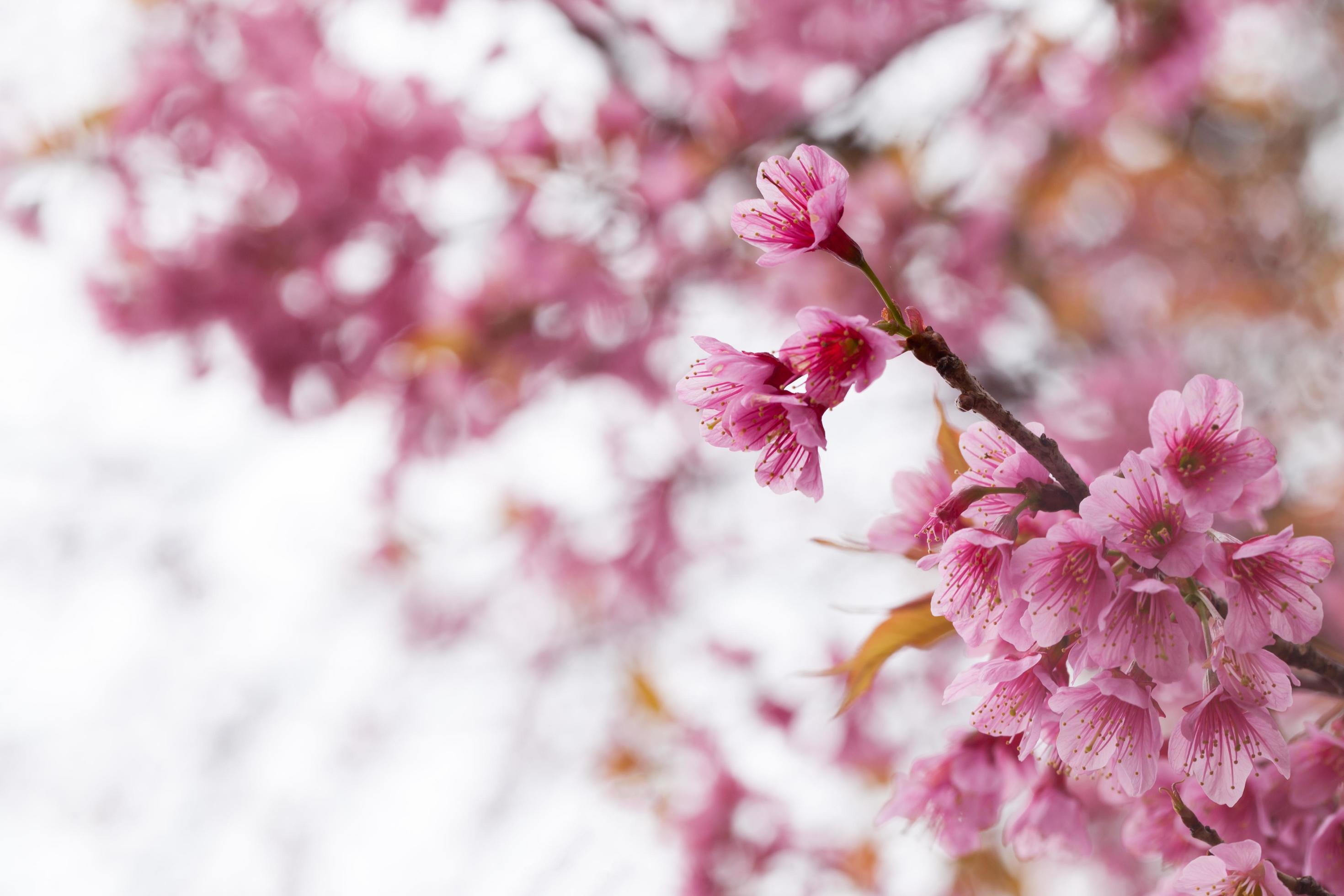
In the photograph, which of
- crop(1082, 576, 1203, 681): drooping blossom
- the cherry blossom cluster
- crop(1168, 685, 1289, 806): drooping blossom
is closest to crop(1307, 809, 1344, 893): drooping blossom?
the cherry blossom cluster

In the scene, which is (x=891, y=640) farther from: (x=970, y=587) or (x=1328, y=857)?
(x=1328, y=857)

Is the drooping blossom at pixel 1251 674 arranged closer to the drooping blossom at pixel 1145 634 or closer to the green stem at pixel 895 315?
the drooping blossom at pixel 1145 634

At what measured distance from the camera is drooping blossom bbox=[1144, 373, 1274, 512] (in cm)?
55

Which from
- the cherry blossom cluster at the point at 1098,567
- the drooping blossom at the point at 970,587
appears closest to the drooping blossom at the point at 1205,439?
the cherry blossom cluster at the point at 1098,567

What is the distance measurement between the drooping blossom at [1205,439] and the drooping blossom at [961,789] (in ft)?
0.98

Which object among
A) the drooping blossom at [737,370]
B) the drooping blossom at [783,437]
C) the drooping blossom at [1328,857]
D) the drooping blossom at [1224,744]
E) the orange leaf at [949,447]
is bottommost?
the drooping blossom at [1328,857]

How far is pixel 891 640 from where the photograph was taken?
2.24 ft

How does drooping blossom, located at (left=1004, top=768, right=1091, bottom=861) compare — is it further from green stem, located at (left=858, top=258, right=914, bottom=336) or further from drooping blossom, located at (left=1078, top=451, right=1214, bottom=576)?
green stem, located at (left=858, top=258, right=914, bottom=336)

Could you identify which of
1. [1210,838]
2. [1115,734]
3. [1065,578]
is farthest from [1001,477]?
[1210,838]

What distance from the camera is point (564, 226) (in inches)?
79.9

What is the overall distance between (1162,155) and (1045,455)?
3987mm

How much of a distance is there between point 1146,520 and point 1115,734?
0.14m

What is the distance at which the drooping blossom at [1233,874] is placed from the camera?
1.80 ft

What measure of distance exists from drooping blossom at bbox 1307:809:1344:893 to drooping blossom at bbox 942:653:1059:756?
0.26m
